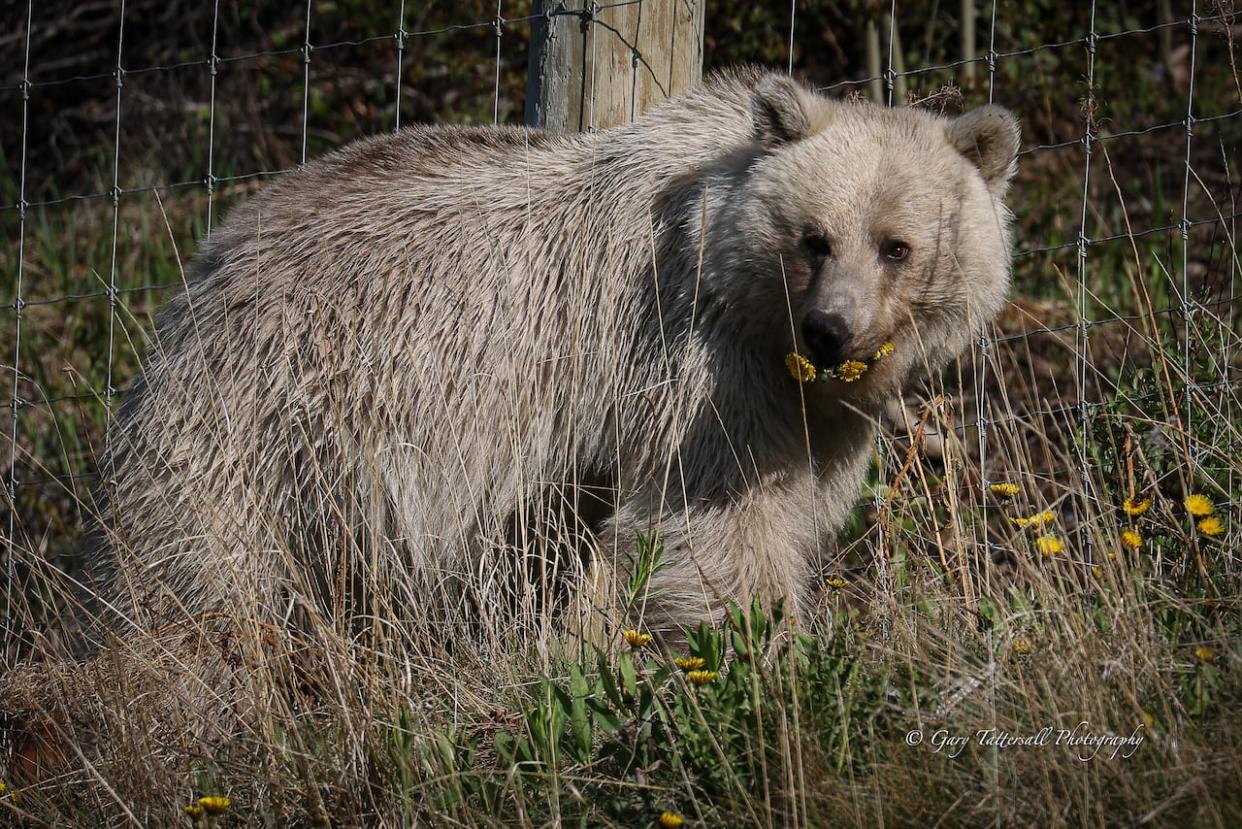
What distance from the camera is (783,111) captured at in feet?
12.6

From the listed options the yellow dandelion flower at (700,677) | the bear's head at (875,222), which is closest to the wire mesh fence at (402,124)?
the bear's head at (875,222)

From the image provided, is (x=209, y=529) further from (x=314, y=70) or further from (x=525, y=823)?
(x=314, y=70)

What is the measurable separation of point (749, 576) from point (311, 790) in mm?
1439

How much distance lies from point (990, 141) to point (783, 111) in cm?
61

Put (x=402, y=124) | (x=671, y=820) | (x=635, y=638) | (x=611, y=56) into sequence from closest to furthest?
(x=671, y=820), (x=635, y=638), (x=611, y=56), (x=402, y=124)

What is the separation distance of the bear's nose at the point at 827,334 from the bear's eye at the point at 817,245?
10.7 inches

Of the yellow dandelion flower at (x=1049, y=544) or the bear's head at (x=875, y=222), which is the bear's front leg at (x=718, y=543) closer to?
the bear's head at (x=875, y=222)

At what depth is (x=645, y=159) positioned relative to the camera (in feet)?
13.5

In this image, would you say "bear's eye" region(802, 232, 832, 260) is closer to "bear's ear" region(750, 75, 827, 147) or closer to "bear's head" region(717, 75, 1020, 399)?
"bear's head" region(717, 75, 1020, 399)

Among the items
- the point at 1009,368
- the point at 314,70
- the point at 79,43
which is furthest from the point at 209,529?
the point at 79,43

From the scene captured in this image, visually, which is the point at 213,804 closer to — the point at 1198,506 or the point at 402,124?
the point at 1198,506

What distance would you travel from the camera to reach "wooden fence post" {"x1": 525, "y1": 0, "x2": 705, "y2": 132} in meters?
4.50

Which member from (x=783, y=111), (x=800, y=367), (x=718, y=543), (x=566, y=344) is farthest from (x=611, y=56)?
(x=718, y=543)

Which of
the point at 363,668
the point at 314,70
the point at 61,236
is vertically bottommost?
the point at 363,668
